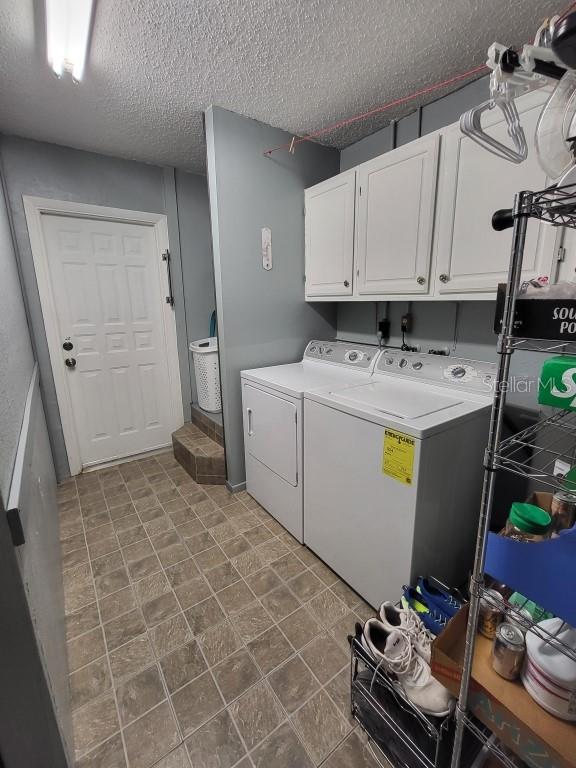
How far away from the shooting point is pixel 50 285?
2529 mm

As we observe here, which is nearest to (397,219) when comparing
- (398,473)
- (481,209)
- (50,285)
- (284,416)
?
(481,209)

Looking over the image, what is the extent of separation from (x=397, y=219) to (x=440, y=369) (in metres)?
0.85

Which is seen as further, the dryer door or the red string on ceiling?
the dryer door

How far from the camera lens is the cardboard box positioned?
70 cm

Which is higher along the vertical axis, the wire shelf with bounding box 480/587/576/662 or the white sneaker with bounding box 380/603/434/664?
the wire shelf with bounding box 480/587/576/662

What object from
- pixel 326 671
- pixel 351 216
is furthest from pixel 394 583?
pixel 351 216

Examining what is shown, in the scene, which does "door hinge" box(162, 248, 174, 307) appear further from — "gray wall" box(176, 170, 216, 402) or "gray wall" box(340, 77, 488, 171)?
"gray wall" box(340, 77, 488, 171)

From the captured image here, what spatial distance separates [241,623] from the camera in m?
1.49

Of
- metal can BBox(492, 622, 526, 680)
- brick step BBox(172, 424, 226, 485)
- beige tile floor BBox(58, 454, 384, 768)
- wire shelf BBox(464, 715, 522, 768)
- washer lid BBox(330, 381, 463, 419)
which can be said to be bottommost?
beige tile floor BBox(58, 454, 384, 768)

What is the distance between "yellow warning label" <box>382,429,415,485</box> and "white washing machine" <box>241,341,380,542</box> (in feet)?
1.80

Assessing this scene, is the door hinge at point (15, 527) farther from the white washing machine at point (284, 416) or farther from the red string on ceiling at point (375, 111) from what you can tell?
the red string on ceiling at point (375, 111)

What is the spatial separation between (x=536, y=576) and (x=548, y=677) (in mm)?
294

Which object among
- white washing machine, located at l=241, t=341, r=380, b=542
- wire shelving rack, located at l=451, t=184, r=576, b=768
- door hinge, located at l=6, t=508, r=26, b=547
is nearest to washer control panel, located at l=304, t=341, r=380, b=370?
white washing machine, located at l=241, t=341, r=380, b=542

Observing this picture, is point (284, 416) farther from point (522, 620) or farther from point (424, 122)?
point (424, 122)
